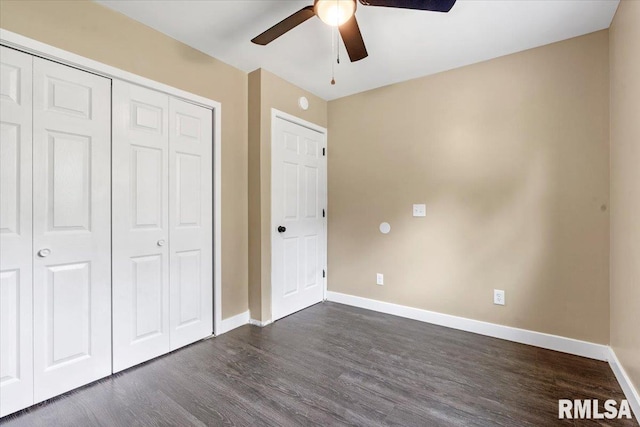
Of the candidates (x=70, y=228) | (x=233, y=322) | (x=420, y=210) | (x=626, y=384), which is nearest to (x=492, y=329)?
(x=626, y=384)

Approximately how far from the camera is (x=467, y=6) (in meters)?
1.97

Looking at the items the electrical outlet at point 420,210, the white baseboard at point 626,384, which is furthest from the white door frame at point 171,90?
the white baseboard at point 626,384

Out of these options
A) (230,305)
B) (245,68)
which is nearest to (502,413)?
(230,305)

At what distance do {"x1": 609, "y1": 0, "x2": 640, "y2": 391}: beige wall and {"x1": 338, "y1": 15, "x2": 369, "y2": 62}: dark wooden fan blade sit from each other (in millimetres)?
1512

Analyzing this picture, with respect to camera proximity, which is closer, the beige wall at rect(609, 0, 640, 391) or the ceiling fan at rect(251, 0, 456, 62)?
the ceiling fan at rect(251, 0, 456, 62)

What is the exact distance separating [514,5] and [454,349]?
254cm

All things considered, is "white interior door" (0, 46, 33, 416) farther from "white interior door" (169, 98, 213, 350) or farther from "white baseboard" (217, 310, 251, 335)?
"white baseboard" (217, 310, 251, 335)

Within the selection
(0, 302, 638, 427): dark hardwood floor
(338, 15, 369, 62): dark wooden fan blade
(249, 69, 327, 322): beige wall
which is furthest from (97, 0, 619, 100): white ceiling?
(0, 302, 638, 427): dark hardwood floor

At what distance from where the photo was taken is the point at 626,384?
1.80m

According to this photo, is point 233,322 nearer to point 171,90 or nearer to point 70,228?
point 70,228

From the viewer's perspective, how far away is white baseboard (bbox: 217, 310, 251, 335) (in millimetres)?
2709

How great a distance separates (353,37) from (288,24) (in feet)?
1.30

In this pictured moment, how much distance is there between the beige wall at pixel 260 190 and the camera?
9.37 ft

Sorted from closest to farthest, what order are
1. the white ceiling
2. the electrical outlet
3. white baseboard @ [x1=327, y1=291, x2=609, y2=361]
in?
the white ceiling, white baseboard @ [x1=327, y1=291, x2=609, y2=361], the electrical outlet
